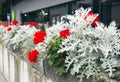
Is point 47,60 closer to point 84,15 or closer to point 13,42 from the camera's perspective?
point 84,15

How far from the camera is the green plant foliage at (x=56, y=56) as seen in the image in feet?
12.0

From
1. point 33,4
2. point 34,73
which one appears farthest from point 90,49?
point 33,4

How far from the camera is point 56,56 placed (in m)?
3.72

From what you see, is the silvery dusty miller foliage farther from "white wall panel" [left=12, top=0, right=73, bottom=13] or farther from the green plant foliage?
"white wall panel" [left=12, top=0, right=73, bottom=13]

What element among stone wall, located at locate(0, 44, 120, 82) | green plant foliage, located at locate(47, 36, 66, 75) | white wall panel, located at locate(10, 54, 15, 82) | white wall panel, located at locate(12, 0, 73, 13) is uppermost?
white wall panel, located at locate(12, 0, 73, 13)

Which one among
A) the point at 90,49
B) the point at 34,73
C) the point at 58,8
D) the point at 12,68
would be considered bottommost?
the point at 12,68

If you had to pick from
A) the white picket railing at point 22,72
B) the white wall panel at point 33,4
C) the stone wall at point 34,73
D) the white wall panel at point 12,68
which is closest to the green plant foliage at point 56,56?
the stone wall at point 34,73

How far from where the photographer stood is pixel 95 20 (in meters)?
3.64

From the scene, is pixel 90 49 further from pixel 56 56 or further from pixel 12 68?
pixel 12 68

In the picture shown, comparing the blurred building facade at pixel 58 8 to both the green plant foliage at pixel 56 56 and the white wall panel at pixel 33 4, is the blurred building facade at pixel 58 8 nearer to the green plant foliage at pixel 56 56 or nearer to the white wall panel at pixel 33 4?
the white wall panel at pixel 33 4

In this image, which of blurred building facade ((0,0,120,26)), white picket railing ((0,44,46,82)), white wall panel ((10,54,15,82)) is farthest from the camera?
blurred building facade ((0,0,120,26))

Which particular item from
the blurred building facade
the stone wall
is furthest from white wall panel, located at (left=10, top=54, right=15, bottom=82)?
the blurred building facade

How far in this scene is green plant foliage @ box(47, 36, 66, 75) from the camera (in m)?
3.67

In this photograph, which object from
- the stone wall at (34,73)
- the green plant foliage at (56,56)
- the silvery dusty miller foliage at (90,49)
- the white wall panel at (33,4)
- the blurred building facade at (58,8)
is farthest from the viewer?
the white wall panel at (33,4)
